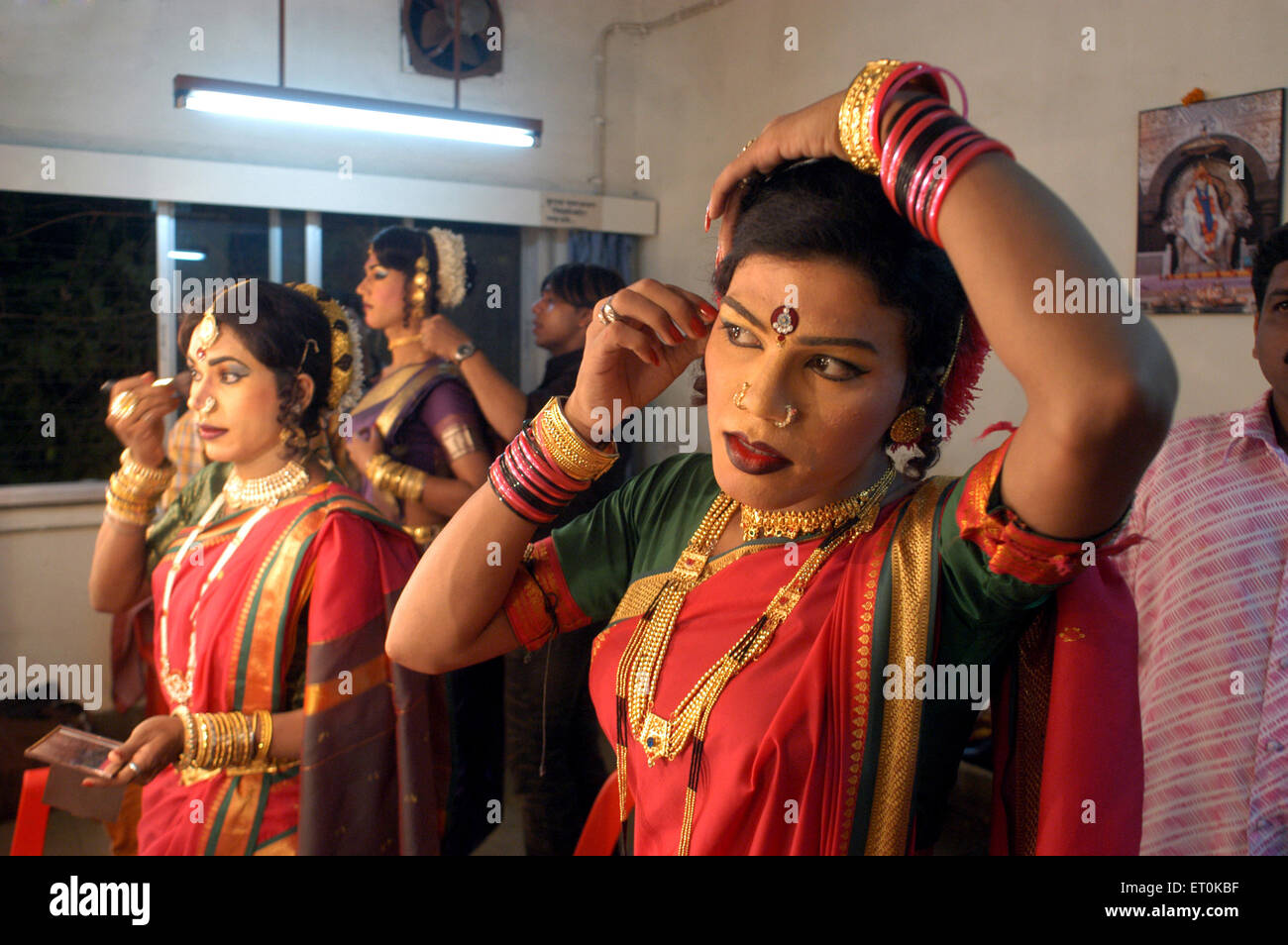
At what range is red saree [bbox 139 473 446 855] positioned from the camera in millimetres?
1488

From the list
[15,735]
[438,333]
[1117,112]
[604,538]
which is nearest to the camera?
[604,538]

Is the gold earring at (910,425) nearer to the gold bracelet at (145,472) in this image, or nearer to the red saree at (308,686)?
the red saree at (308,686)

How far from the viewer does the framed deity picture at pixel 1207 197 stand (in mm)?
2557

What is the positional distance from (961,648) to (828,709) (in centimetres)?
12

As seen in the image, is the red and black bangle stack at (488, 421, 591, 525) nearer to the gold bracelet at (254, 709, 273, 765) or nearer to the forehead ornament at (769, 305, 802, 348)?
the forehead ornament at (769, 305, 802, 348)

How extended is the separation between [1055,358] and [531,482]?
1.60 ft

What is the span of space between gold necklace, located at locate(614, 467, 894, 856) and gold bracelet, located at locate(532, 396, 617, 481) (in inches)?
5.0

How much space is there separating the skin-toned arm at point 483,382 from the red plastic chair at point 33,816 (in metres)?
1.38

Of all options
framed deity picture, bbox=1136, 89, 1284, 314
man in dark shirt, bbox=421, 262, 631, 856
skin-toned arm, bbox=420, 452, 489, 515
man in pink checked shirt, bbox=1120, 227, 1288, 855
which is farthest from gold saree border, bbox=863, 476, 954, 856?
framed deity picture, bbox=1136, 89, 1284, 314

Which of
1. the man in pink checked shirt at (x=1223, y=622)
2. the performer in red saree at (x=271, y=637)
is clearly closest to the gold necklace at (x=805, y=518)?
the man in pink checked shirt at (x=1223, y=622)

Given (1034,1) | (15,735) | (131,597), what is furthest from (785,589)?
(15,735)

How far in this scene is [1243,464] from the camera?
1363 millimetres

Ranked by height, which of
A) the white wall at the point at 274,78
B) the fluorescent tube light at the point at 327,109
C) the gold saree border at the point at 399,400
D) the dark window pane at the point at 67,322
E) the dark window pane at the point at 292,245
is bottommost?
the gold saree border at the point at 399,400

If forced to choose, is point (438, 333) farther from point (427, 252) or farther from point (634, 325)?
point (634, 325)
